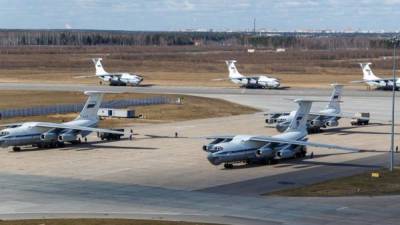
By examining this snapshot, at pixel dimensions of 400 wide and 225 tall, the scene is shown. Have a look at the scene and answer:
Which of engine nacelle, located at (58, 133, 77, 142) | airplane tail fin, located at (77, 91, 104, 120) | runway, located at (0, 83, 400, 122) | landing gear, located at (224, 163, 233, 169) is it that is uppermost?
airplane tail fin, located at (77, 91, 104, 120)

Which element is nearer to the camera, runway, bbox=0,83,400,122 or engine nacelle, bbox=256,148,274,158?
engine nacelle, bbox=256,148,274,158

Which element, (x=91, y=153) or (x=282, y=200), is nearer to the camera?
(x=282, y=200)

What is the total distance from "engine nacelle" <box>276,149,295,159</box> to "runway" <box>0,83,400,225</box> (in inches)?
34.2

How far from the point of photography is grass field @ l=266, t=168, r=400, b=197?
64.8 meters

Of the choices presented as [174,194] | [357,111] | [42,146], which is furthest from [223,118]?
[174,194]

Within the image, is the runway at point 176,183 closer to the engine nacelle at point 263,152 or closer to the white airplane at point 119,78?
the engine nacelle at point 263,152

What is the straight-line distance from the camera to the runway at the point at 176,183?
57.2 m

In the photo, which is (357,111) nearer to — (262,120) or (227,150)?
(262,120)

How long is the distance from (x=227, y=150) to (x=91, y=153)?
57.2 ft

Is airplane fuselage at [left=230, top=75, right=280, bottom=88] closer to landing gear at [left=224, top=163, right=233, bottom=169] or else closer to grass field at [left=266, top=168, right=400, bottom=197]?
landing gear at [left=224, top=163, right=233, bottom=169]

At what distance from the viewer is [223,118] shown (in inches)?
4852

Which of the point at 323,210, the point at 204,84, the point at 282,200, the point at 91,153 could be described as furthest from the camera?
the point at 204,84

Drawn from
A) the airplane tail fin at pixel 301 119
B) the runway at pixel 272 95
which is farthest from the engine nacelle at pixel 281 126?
the runway at pixel 272 95

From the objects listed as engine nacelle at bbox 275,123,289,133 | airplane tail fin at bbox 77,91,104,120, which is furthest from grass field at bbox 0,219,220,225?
engine nacelle at bbox 275,123,289,133
